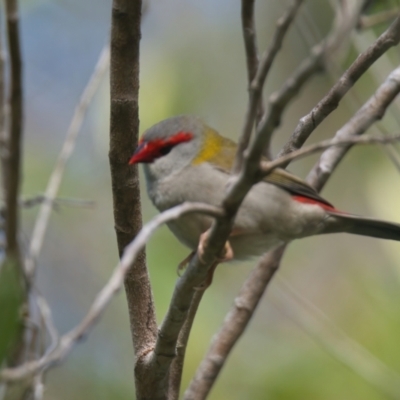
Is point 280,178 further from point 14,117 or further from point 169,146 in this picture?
point 14,117

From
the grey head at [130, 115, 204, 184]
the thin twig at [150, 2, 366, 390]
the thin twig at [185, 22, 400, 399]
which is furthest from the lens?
the thin twig at [185, 22, 400, 399]

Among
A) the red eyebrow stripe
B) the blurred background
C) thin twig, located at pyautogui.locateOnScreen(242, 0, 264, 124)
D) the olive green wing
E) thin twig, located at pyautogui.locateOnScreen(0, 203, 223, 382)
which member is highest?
thin twig, located at pyautogui.locateOnScreen(242, 0, 264, 124)

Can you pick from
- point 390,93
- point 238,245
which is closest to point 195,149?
point 238,245

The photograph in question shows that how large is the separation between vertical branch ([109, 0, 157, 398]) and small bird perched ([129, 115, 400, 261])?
9 centimetres

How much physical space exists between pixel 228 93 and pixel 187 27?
2.71 ft

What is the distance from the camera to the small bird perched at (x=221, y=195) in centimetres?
275

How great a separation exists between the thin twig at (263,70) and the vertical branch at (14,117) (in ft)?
1.95

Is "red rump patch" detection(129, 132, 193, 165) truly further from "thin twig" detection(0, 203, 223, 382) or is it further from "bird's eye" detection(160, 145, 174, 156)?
"thin twig" detection(0, 203, 223, 382)

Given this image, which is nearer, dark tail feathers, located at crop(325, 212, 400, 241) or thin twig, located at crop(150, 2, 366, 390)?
thin twig, located at crop(150, 2, 366, 390)

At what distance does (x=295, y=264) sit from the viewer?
707 centimetres

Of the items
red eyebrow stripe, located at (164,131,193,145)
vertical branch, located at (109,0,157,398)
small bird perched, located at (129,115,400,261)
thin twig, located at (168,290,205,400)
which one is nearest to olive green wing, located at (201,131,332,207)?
small bird perched, located at (129,115,400,261)

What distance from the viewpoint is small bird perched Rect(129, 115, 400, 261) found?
2.75 m

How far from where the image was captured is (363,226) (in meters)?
3.16

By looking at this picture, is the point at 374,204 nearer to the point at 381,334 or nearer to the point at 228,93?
the point at 381,334
